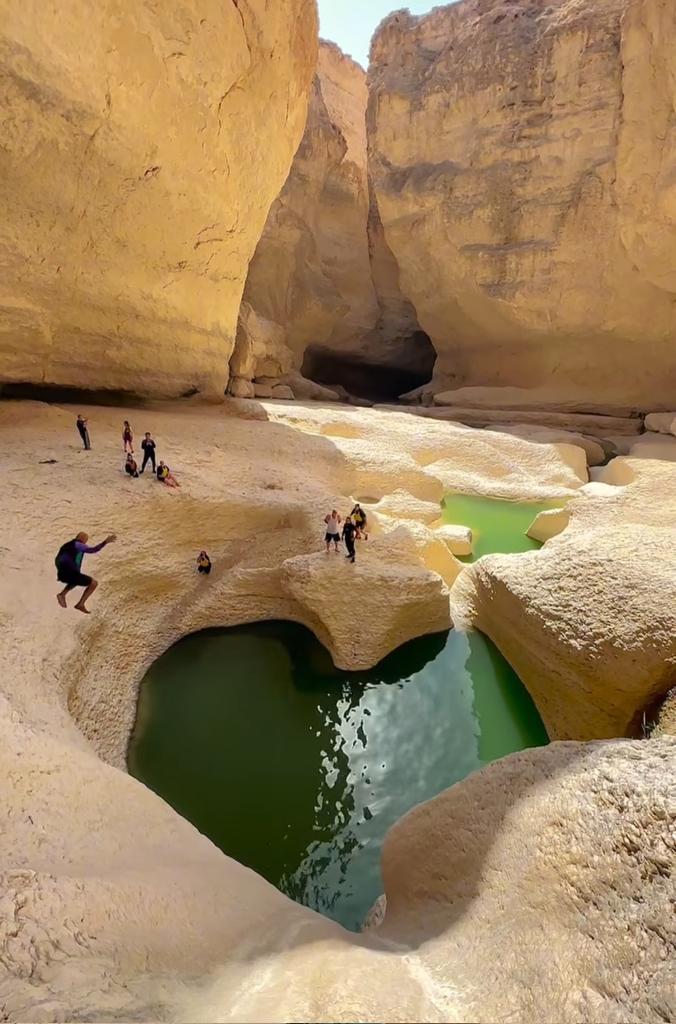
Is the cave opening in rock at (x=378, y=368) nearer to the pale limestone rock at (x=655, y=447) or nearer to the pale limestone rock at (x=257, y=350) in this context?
the pale limestone rock at (x=257, y=350)

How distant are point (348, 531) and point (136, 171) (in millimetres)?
6576

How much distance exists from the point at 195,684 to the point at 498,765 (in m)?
4.04

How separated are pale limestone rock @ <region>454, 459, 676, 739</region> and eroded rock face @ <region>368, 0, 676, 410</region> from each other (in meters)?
10.1

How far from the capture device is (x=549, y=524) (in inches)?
382

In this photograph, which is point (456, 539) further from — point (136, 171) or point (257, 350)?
point (257, 350)

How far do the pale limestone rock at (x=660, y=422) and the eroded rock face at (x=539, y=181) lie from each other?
1.17 meters

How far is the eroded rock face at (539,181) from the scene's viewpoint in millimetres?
12891

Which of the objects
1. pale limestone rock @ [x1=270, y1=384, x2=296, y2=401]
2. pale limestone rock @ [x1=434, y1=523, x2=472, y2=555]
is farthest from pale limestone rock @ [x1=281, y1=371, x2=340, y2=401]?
pale limestone rock @ [x1=434, y1=523, x2=472, y2=555]

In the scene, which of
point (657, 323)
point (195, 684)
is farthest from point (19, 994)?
point (657, 323)

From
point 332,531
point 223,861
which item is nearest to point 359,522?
point 332,531

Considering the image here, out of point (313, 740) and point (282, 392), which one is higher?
point (282, 392)

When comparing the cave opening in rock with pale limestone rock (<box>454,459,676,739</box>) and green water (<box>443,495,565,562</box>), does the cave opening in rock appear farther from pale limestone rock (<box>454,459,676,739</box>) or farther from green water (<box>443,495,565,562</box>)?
pale limestone rock (<box>454,459,676,739</box>)

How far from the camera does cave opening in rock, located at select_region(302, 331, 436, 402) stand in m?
23.3

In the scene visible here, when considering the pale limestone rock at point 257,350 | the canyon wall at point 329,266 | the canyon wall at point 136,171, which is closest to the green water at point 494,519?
the canyon wall at point 136,171
